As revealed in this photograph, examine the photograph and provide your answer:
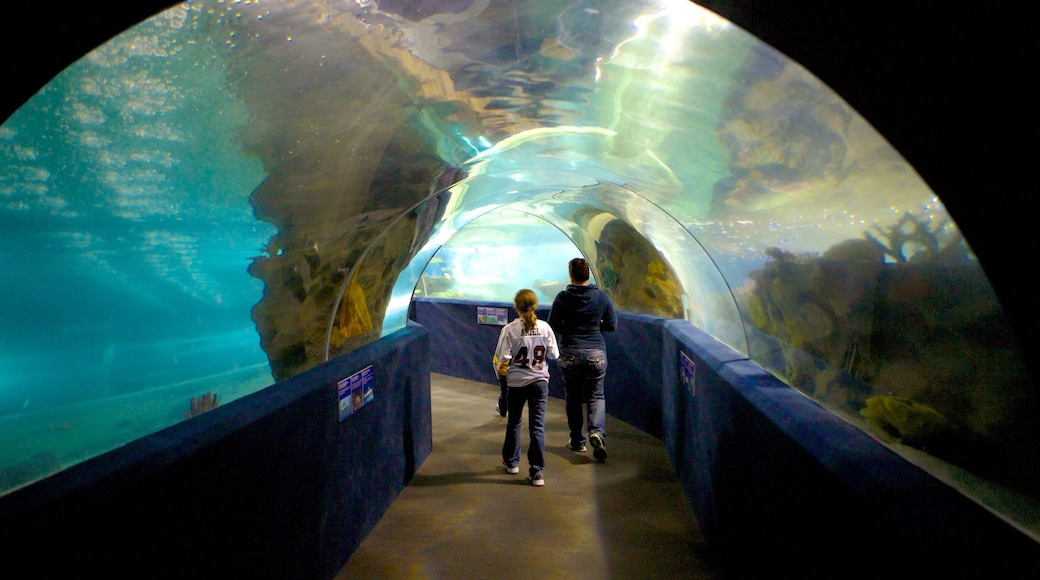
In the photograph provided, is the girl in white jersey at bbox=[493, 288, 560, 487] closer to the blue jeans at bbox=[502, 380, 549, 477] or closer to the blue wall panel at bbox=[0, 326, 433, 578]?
the blue jeans at bbox=[502, 380, 549, 477]

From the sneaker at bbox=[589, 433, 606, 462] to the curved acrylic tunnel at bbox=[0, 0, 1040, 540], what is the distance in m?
2.00

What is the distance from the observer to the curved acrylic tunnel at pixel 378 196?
215 centimetres

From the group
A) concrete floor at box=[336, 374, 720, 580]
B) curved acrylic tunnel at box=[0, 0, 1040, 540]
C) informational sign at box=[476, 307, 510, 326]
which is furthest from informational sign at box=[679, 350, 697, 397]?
informational sign at box=[476, 307, 510, 326]

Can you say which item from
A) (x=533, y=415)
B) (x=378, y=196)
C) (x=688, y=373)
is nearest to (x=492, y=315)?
(x=533, y=415)

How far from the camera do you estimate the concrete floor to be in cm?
405

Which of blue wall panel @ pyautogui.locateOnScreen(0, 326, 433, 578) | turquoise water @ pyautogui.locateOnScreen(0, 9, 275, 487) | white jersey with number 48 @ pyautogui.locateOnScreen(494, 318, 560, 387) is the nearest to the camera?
blue wall panel @ pyautogui.locateOnScreen(0, 326, 433, 578)

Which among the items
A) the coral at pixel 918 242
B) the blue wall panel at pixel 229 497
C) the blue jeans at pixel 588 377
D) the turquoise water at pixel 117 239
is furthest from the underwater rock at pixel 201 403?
the coral at pixel 918 242

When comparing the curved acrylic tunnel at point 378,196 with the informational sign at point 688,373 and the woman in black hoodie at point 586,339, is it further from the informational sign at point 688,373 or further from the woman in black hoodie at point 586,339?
the woman in black hoodie at point 586,339

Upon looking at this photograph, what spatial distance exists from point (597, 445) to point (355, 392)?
287cm

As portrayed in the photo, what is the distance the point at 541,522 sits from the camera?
4801 mm

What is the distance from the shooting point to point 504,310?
428 inches

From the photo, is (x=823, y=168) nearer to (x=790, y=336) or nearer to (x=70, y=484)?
(x=790, y=336)

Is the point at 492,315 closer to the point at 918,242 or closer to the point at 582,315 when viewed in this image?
the point at 582,315

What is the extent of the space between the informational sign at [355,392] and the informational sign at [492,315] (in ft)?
20.3
